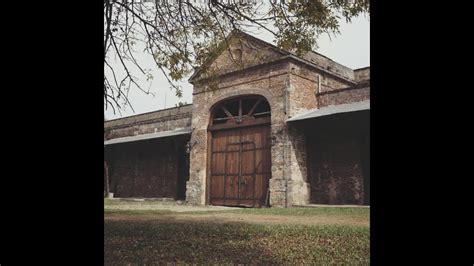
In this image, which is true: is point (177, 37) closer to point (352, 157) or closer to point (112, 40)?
point (112, 40)

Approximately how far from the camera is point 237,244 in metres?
4.33

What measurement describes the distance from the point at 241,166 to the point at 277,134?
1.55 meters

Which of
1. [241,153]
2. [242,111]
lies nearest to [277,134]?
[241,153]

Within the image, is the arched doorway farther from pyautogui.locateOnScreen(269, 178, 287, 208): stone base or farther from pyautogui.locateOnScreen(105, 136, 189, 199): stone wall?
pyautogui.locateOnScreen(105, 136, 189, 199): stone wall

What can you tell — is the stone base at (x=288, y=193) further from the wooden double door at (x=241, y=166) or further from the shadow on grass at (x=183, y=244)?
the shadow on grass at (x=183, y=244)

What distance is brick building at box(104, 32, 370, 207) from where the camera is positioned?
33.3ft

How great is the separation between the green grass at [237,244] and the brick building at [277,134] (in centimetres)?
464
